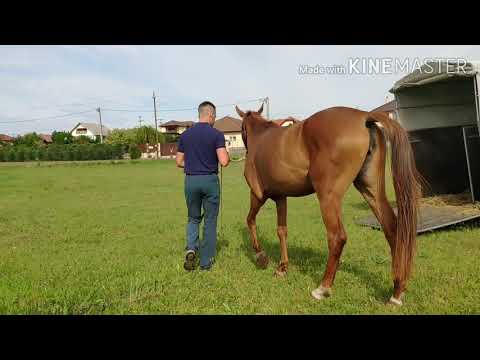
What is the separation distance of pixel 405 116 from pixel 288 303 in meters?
7.23

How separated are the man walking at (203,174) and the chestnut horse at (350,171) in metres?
1.01

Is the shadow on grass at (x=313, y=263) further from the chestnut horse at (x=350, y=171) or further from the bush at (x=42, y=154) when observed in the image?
the bush at (x=42, y=154)

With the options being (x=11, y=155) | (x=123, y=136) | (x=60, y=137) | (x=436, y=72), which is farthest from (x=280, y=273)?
(x=60, y=137)

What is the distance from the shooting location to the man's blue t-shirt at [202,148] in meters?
5.02

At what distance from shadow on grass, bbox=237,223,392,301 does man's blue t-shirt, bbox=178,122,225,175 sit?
1.77m

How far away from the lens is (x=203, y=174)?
5.03 m

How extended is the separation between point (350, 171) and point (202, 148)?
2.18 m

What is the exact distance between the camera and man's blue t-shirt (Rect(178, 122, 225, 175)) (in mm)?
5016

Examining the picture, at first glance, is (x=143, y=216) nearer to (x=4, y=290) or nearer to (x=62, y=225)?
(x=62, y=225)

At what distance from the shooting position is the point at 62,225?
8.67 m

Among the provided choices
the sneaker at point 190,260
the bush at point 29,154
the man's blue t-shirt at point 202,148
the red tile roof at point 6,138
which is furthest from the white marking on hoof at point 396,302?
the red tile roof at point 6,138

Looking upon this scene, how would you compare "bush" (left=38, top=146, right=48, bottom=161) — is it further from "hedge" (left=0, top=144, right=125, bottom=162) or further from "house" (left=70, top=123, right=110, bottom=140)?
"house" (left=70, top=123, right=110, bottom=140)

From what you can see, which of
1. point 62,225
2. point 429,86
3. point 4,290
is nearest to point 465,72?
point 429,86

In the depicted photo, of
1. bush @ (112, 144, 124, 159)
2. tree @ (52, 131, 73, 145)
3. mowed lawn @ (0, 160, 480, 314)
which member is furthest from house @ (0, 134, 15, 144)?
mowed lawn @ (0, 160, 480, 314)
